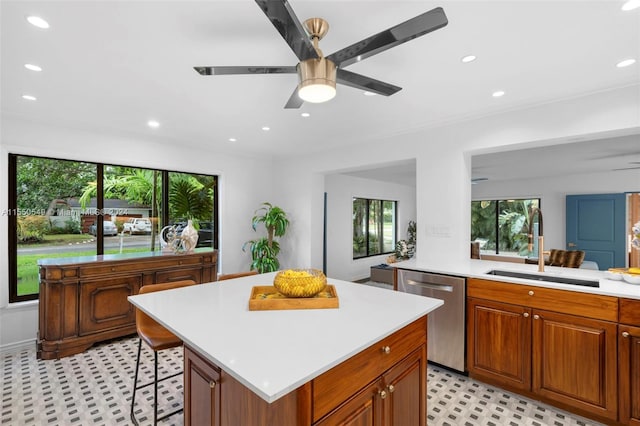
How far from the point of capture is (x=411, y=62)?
2016 millimetres

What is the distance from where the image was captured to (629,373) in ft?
6.39

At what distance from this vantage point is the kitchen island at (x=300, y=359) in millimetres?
976

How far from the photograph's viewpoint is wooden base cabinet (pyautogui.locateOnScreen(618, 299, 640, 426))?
1924 mm

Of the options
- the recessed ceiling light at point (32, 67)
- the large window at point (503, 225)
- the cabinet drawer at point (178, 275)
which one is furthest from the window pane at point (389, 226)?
the recessed ceiling light at point (32, 67)

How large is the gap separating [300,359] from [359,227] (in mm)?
6002

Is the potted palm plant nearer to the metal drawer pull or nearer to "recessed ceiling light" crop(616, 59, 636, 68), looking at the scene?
the metal drawer pull

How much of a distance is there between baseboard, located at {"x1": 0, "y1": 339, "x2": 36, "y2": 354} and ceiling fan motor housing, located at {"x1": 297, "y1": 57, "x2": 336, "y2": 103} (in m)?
3.94

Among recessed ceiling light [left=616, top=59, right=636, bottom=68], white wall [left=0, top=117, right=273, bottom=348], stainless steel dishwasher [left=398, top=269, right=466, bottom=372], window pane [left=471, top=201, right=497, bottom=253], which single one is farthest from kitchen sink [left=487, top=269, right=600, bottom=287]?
window pane [left=471, top=201, right=497, bottom=253]

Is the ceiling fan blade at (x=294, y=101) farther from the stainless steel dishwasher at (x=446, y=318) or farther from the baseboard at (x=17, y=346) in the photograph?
the baseboard at (x=17, y=346)

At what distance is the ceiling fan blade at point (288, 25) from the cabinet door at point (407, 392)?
1.49 meters

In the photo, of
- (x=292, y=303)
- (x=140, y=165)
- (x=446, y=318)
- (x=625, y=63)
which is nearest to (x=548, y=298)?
(x=446, y=318)

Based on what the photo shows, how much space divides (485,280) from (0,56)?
382 centimetres

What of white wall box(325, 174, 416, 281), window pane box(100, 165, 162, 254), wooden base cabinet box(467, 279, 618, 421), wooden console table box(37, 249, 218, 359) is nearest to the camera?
wooden base cabinet box(467, 279, 618, 421)

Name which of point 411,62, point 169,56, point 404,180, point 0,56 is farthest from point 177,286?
point 404,180
